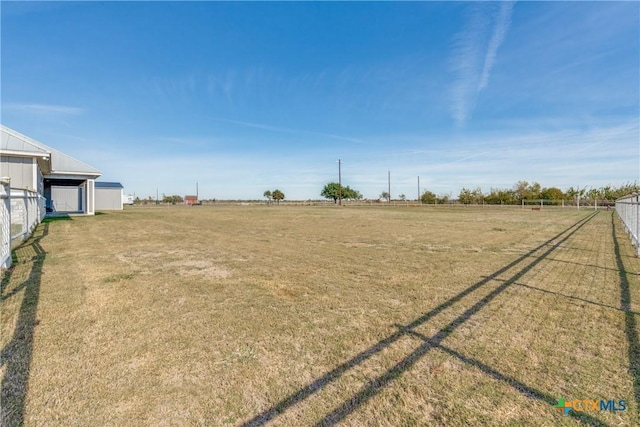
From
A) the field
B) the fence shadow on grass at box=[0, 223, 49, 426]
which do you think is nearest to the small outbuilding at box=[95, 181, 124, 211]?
the field

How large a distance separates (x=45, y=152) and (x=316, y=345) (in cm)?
1796

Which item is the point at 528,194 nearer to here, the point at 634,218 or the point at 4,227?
the point at 634,218

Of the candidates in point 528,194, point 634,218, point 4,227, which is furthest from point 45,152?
point 528,194

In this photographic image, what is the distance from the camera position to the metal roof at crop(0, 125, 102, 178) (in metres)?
13.4

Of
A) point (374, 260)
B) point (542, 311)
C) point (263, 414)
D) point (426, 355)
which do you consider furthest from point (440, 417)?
point (374, 260)

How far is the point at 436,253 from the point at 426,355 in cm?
519

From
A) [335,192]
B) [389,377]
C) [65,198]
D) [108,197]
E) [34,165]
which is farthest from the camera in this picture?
[335,192]

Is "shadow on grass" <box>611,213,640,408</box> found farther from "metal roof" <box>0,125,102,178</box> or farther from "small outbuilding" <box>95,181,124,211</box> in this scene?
"small outbuilding" <box>95,181,124,211</box>

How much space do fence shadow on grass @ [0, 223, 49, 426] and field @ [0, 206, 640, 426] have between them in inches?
0.5

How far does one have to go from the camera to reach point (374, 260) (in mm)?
6551

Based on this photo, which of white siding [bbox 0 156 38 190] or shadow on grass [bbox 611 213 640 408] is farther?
white siding [bbox 0 156 38 190]

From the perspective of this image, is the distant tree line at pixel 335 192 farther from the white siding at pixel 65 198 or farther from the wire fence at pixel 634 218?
the wire fence at pixel 634 218

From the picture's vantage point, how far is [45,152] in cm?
1416

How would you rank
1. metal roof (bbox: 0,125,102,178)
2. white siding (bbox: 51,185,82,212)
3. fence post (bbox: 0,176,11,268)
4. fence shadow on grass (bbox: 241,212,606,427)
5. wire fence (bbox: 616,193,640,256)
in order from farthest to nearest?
white siding (bbox: 51,185,82,212) < metal roof (bbox: 0,125,102,178) < wire fence (bbox: 616,193,640,256) < fence post (bbox: 0,176,11,268) < fence shadow on grass (bbox: 241,212,606,427)
